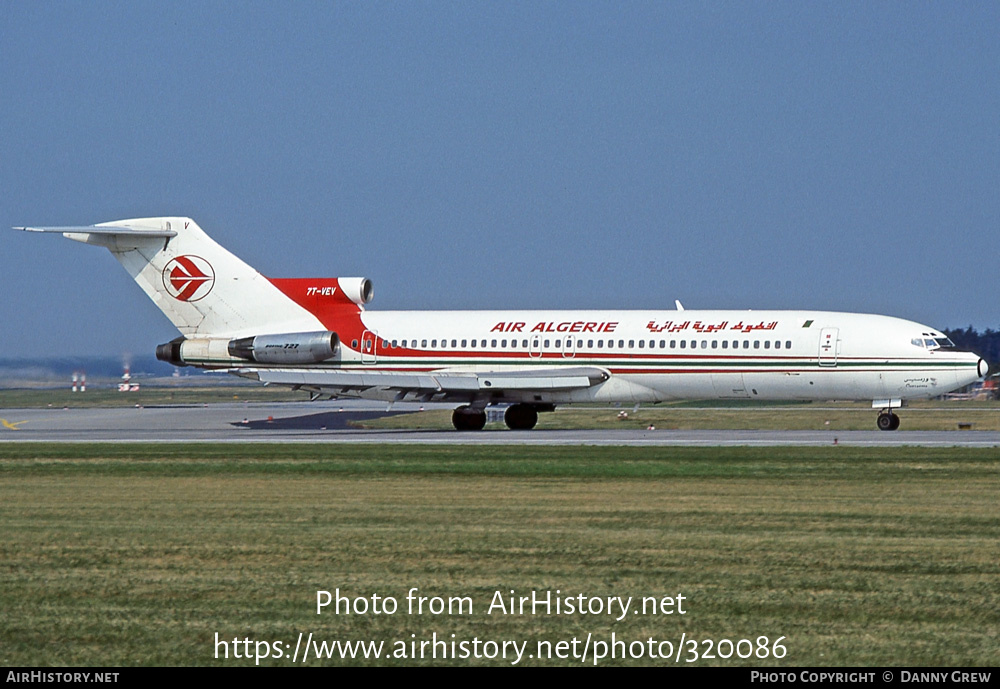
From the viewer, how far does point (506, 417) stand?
134 ft

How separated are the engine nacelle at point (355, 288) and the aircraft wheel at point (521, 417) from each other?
5985 millimetres

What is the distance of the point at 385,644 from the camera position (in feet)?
30.2

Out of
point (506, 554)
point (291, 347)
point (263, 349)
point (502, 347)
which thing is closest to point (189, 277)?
point (263, 349)

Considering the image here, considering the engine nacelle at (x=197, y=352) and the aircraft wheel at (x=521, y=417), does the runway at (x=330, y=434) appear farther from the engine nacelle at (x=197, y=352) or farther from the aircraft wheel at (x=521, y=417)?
the engine nacelle at (x=197, y=352)

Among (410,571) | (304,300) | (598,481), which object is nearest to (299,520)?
(410,571)

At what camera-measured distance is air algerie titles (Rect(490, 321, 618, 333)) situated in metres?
38.8

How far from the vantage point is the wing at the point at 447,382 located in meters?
38.4

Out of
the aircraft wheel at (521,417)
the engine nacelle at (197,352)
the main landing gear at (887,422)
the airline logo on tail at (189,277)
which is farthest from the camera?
the airline logo on tail at (189,277)

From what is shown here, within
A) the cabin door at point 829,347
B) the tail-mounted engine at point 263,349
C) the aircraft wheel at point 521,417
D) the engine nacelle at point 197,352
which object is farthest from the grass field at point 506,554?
the engine nacelle at point 197,352

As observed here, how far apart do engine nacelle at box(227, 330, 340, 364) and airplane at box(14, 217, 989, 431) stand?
0.04m

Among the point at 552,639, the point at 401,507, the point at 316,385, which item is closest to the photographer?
the point at 552,639

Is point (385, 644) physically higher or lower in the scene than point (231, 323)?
lower
